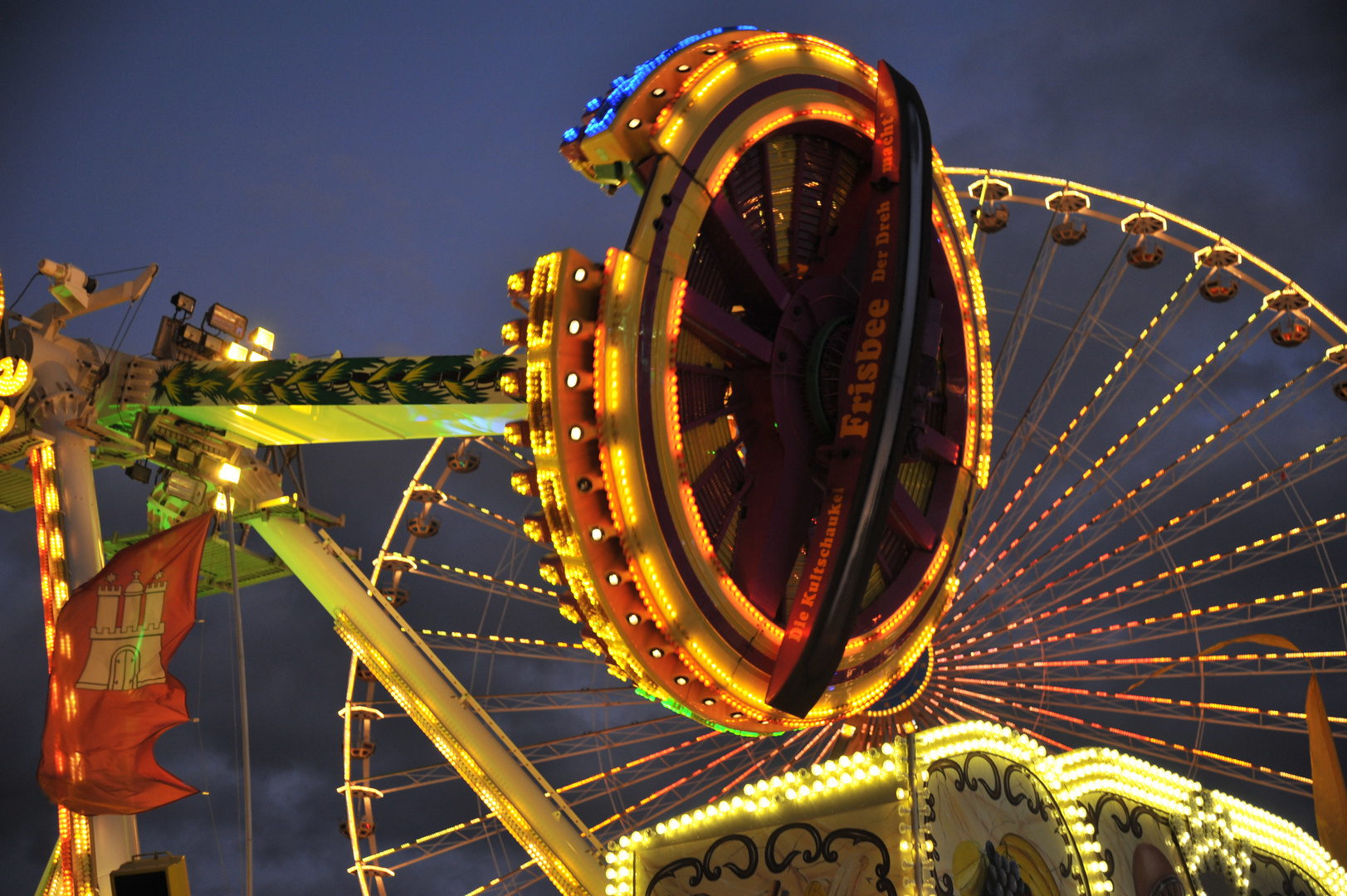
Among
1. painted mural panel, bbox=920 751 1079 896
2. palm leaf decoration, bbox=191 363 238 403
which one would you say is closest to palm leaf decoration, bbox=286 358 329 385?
palm leaf decoration, bbox=191 363 238 403

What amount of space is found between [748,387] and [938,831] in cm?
396

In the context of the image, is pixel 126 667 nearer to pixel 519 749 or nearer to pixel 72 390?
pixel 72 390

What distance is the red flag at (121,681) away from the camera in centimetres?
1100

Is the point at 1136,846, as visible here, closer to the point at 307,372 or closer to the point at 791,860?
the point at 791,860

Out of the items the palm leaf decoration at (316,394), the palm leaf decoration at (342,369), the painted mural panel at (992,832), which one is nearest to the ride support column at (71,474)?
the palm leaf decoration at (316,394)

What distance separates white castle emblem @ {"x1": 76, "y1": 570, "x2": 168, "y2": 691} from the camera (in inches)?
454

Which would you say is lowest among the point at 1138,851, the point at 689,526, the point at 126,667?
the point at 1138,851

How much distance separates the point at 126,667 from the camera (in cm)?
1159

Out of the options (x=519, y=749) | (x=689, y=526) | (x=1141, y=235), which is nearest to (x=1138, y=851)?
(x=689, y=526)

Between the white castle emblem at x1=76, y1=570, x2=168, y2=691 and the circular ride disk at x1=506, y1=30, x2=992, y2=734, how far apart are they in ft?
20.8

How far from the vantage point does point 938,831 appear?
26.2 feet

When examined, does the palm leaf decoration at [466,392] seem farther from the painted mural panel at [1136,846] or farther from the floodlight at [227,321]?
the painted mural panel at [1136,846]

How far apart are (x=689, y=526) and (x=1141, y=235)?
14.9 meters

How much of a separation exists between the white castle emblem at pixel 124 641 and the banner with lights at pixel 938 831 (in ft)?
19.1
